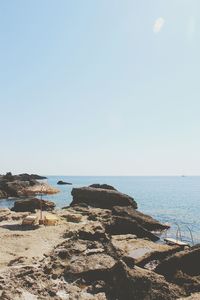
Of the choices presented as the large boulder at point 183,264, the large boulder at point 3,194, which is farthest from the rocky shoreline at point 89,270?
the large boulder at point 3,194

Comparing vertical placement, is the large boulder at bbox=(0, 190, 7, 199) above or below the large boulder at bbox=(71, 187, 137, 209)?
below

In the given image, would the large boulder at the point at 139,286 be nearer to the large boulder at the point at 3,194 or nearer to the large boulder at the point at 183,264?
the large boulder at the point at 183,264

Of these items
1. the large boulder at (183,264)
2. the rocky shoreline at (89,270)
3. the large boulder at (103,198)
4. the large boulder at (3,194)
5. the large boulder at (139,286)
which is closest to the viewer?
the large boulder at (139,286)

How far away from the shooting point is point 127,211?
33250mm

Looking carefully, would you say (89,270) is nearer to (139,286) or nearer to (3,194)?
(139,286)

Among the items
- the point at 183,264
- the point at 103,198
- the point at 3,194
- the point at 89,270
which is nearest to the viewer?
the point at 89,270

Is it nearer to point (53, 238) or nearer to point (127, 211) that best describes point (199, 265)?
point (53, 238)

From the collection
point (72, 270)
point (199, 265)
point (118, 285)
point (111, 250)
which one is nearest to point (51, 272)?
point (72, 270)

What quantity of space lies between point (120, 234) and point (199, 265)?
1239cm

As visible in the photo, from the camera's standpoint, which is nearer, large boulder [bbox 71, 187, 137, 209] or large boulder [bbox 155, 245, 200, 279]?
large boulder [bbox 155, 245, 200, 279]

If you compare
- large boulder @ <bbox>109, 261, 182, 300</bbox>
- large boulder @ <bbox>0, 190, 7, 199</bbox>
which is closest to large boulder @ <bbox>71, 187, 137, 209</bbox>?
large boulder @ <bbox>0, 190, 7, 199</bbox>

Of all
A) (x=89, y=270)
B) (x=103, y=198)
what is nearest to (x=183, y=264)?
(x=89, y=270)

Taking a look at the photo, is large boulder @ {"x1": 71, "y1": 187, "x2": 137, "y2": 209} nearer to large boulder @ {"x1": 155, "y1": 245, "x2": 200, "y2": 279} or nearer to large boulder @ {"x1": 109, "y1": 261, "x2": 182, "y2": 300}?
large boulder @ {"x1": 155, "y1": 245, "x2": 200, "y2": 279}

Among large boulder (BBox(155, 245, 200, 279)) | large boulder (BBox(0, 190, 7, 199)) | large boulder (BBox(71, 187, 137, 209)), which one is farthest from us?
large boulder (BBox(0, 190, 7, 199))
